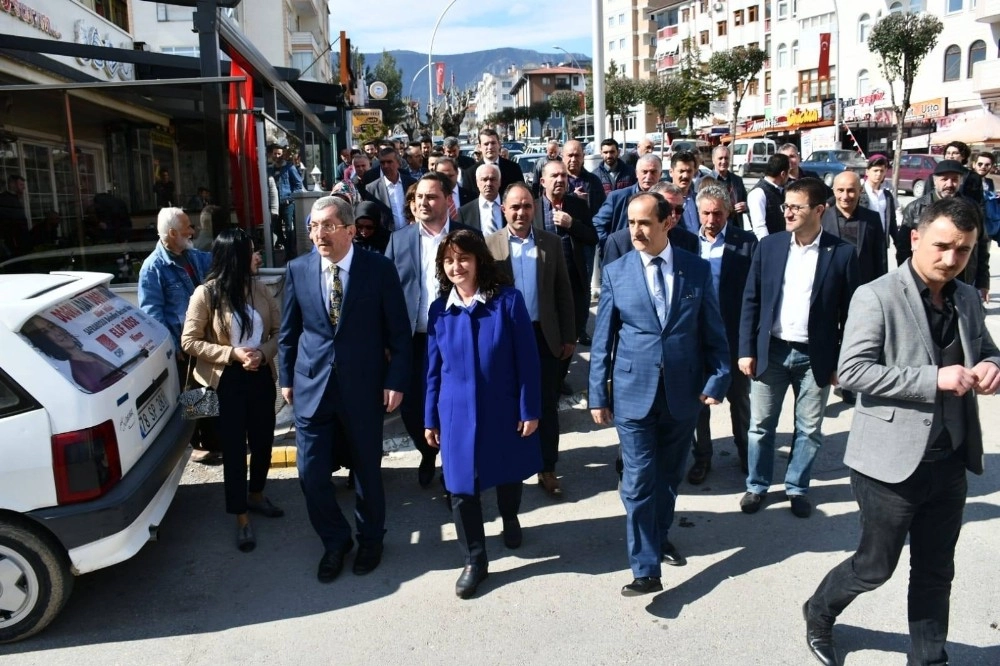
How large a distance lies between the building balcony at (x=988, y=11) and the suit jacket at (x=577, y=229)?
1567 inches

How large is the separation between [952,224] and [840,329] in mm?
1911

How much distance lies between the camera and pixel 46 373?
350 centimetres

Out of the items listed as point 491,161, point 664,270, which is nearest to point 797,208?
point 664,270

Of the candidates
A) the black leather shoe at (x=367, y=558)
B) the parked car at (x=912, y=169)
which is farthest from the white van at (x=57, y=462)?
the parked car at (x=912, y=169)

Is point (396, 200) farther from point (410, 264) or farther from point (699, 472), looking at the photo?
point (699, 472)

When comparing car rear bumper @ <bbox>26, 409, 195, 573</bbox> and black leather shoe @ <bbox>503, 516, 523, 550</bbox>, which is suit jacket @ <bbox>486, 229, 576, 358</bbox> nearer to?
black leather shoe @ <bbox>503, 516, 523, 550</bbox>

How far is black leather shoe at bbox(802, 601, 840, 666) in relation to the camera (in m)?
3.24

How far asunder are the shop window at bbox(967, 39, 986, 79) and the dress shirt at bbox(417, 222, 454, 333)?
42.7 m

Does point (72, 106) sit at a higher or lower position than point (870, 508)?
higher

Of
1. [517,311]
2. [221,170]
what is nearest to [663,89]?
[221,170]

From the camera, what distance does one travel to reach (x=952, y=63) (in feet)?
131

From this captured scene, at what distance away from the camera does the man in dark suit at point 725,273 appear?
5.29 m

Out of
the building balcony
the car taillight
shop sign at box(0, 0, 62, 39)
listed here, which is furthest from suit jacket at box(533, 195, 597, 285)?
the building balcony

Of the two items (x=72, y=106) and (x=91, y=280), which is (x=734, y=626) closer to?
(x=91, y=280)
